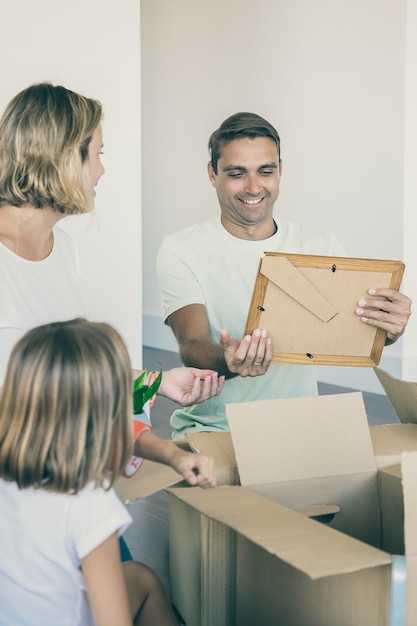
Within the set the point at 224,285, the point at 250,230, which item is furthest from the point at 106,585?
the point at 250,230

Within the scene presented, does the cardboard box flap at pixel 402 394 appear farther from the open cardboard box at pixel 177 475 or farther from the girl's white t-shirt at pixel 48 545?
the girl's white t-shirt at pixel 48 545

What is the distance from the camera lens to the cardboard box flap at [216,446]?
1434mm

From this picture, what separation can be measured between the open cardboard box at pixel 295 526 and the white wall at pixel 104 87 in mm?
2112

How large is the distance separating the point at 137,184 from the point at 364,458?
249cm

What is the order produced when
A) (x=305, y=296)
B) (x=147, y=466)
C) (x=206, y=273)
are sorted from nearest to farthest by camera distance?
(x=147, y=466), (x=305, y=296), (x=206, y=273)

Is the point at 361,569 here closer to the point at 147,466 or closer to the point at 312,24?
the point at 147,466

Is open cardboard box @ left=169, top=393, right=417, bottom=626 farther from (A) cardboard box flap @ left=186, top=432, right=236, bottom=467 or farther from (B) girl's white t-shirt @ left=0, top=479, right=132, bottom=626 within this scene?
(B) girl's white t-shirt @ left=0, top=479, right=132, bottom=626

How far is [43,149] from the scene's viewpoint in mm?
1688

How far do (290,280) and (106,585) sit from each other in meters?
0.72

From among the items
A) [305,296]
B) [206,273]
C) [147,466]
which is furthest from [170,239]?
[147,466]

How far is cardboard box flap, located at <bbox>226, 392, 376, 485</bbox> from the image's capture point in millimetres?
1379

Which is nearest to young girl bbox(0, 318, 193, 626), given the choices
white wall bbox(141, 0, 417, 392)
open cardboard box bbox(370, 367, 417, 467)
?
open cardboard box bbox(370, 367, 417, 467)

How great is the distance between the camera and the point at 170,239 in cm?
220

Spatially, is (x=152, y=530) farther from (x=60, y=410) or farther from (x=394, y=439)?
(x=60, y=410)
